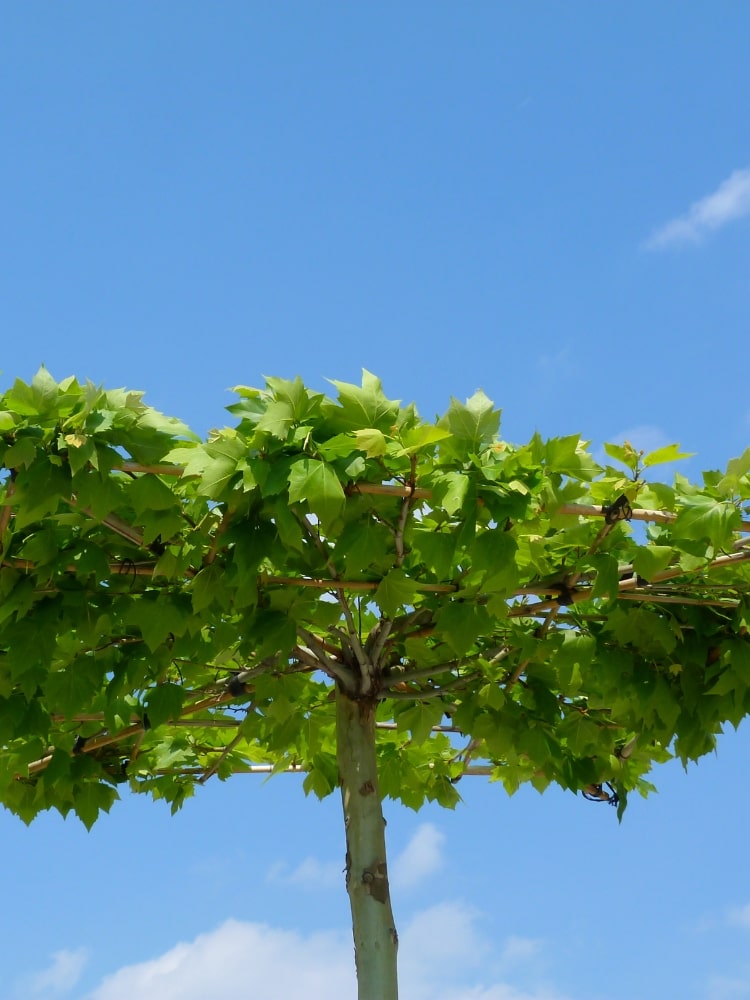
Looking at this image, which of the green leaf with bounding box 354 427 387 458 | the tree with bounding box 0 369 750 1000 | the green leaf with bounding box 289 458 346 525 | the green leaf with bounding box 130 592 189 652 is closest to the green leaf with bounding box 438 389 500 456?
the tree with bounding box 0 369 750 1000

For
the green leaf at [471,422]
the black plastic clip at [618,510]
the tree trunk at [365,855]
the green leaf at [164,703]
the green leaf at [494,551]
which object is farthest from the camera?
the green leaf at [164,703]

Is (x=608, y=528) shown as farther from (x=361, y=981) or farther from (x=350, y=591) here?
(x=361, y=981)

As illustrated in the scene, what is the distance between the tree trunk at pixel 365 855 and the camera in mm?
4699

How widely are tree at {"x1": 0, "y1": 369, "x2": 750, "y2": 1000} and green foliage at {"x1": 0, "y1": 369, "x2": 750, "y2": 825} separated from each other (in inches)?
0.4

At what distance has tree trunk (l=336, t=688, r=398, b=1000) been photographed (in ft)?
15.4

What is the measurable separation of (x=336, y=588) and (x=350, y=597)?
32 cm

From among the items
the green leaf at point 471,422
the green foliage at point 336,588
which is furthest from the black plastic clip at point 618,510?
the green leaf at point 471,422

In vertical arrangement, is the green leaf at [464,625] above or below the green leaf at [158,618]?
below

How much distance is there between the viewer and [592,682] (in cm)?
584

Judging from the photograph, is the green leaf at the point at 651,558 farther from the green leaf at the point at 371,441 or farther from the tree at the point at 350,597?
the green leaf at the point at 371,441

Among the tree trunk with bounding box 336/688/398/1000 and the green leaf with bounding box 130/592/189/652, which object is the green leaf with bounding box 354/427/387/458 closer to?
the green leaf with bounding box 130/592/189/652

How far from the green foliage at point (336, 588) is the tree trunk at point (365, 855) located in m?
0.16

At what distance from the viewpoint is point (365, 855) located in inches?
192

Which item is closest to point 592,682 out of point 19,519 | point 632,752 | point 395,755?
point 632,752
